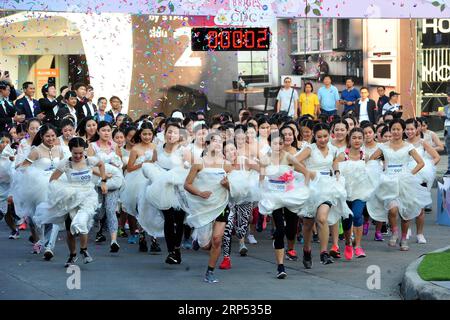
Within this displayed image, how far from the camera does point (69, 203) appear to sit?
1254 centimetres

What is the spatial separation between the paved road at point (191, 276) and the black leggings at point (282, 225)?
1.23 feet

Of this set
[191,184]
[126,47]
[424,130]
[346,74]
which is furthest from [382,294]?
[346,74]

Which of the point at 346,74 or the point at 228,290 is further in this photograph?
the point at 346,74

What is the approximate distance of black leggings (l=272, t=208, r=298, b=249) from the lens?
458 inches

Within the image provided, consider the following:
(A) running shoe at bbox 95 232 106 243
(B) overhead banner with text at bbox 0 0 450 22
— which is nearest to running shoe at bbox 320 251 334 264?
(A) running shoe at bbox 95 232 106 243

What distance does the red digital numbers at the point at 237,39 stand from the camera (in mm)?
21453

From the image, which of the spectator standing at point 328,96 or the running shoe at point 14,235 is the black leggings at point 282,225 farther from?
the spectator standing at point 328,96

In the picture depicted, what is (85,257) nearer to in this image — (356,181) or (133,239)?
(133,239)

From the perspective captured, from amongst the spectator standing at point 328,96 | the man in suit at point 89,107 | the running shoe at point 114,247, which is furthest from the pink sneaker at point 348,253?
the spectator standing at point 328,96

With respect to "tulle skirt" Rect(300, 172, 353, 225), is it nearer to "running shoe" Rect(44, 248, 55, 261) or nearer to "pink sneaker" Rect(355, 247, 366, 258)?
"pink sneaker" Rect(355, 247, 366, 258)

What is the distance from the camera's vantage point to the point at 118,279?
11453 millimetres

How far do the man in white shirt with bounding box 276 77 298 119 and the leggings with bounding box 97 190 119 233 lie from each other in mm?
9206

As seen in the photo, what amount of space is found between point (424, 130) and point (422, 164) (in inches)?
120
